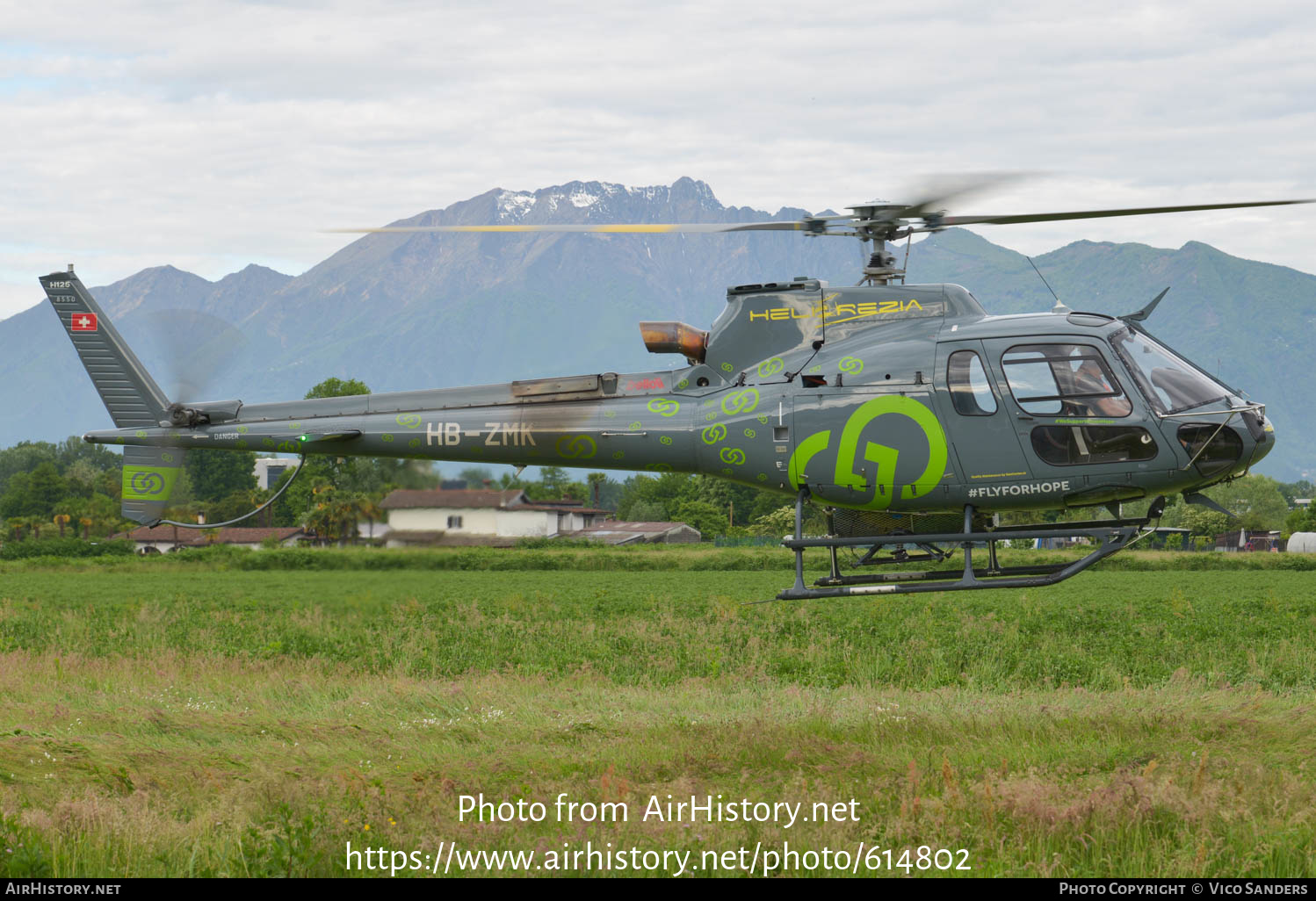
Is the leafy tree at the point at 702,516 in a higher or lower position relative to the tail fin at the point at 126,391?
lower

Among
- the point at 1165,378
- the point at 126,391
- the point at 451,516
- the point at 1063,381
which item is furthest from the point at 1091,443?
the point at 126,391

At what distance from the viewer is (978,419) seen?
40.3 feet

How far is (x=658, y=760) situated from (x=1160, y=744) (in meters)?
5.66

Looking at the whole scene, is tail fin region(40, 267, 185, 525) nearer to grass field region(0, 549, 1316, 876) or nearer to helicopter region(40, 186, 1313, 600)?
helicopter region(40, 186, 1313, 600)

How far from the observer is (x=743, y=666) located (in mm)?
21281

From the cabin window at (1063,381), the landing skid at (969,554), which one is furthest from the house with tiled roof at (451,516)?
the cabin window at (1063,381)

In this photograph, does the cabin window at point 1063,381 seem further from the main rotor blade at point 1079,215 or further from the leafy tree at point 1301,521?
the leafy tree at point 1301,521

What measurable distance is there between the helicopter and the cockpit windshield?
0.07ft

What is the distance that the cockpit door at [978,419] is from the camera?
12188 mm

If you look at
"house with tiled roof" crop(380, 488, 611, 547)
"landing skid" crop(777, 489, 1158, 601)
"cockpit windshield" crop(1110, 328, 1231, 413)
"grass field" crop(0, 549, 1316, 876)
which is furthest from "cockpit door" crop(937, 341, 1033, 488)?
"house with tiled roof" crop(380, 488, 611, 547)

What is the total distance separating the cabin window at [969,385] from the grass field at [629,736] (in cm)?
366

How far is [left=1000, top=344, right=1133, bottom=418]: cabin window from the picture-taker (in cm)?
1193

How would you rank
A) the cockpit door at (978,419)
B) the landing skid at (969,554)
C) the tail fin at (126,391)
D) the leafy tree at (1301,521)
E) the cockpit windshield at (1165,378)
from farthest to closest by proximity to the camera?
the leafy tree at (1301,521) → the tail fin at (126,391) → the cockpit door at (978,419) → the landing skid at (969,554) → the cockpit windshield at (1165,378)

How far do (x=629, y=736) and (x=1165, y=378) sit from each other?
7.02m
